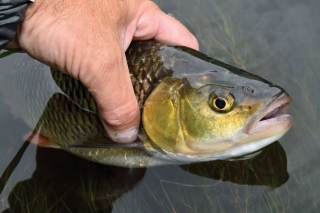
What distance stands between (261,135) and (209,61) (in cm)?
58

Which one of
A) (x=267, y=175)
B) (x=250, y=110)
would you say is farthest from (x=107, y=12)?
(x=267, y=175)

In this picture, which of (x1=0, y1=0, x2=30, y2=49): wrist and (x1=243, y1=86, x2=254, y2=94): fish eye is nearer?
(x1=0, y1=0, x2=30, y2=49): wrist

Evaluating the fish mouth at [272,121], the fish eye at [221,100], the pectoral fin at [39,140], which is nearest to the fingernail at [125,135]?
the fish eye at [221,100]

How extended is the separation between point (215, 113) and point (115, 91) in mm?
604

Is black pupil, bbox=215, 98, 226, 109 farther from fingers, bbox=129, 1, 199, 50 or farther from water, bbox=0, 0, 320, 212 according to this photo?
water, bbox=0, 0, 320, 212

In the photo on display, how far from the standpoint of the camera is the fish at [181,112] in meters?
2.79

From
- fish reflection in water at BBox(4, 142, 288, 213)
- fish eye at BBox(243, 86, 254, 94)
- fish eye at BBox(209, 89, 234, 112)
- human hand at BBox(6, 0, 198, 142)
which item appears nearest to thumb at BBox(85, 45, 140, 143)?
human hand at BBox(6, 0, 198, 142)

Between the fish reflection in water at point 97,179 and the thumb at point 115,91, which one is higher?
the thumb at point 115,91

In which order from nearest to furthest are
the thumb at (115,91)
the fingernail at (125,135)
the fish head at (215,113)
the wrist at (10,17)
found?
the wrist at (10,17), the thumb at (115,91), the fish head at (215,113), the fingernail at (125,135)

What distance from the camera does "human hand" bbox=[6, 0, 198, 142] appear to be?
265cm

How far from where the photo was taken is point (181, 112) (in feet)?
9.60

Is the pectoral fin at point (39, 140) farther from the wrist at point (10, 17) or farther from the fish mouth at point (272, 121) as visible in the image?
the fish mouth at point (272, 121)

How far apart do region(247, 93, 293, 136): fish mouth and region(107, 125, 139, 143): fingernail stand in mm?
753

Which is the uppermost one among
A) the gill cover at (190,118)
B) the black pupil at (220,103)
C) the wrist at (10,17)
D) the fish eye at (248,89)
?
the wrist at (10,17)
